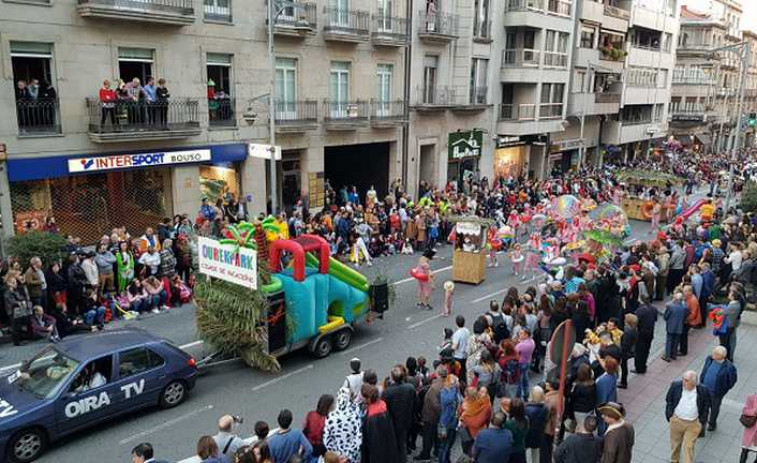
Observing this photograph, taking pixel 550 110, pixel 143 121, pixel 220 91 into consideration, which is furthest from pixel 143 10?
pixel 550 110

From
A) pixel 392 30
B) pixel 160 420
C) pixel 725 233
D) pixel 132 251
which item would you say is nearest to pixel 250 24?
pixel 392 30

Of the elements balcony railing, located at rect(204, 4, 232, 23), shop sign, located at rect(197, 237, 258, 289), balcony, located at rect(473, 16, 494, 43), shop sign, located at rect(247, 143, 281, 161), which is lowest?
shop sign, located at rect(197, 237, 258, 289)

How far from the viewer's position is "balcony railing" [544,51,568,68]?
36838 mm

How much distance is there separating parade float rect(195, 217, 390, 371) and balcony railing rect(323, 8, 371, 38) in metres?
15.0

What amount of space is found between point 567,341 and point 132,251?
39.7 feet

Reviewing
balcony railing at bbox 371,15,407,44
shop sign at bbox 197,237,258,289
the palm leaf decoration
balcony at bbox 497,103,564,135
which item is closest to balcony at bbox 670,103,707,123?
balcony at bbox 497,103,564,135

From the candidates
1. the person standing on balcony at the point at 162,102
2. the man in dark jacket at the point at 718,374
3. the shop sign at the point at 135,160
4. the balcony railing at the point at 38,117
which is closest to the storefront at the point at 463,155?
the shop sign at the point at 135,160

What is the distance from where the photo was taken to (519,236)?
26031mm

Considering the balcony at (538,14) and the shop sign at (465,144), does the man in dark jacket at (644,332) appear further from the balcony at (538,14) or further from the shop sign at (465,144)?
the balcony at (538,14)

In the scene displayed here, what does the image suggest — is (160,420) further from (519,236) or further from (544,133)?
(544,133)

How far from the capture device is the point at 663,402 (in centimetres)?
1131

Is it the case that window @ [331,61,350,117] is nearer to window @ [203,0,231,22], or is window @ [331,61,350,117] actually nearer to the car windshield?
window @ [203,0,231,22]

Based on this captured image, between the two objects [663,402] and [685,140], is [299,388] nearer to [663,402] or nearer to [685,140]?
[663,402]

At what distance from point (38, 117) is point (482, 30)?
23.0 meters
